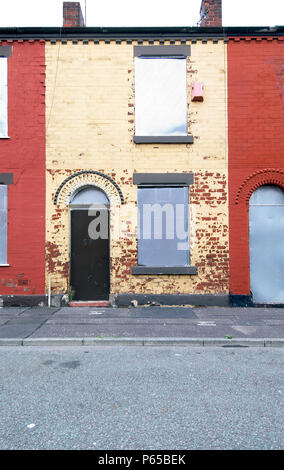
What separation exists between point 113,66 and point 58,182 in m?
3.67

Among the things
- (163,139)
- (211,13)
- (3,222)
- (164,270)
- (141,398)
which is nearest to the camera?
(141,398)

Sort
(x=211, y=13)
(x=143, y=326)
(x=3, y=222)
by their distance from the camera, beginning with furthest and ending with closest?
1. (x=211, y=13)
2. (x=3, y=222)
3. (x=143, y=326)

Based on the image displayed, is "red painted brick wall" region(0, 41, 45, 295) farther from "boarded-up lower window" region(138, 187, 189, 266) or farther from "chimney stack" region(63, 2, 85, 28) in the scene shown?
"boarded-up lower window" region(138, 187, 189, 266)

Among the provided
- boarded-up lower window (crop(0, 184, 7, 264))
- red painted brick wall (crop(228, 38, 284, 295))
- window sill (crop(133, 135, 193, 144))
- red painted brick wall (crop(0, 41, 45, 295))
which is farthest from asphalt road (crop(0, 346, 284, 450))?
window sill (crop(133, 135, 193, 144))

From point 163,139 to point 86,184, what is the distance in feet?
8.24

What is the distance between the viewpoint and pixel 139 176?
10.0 meters

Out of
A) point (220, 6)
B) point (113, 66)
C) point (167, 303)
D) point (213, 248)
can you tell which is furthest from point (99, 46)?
point (167, 303)

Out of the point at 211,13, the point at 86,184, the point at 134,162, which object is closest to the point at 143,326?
the point at 86,184

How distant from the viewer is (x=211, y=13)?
10625 mm

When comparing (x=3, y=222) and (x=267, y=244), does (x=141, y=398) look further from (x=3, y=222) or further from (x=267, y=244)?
(x=3, y=222)

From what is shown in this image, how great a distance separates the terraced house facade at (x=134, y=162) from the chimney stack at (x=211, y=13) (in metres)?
0.51

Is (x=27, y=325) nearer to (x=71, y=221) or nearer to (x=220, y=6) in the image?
(x=71, y=221)

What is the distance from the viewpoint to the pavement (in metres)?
6.38

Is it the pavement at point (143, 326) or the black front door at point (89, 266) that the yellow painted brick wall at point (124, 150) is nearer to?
the black front door at point (89, 266)
